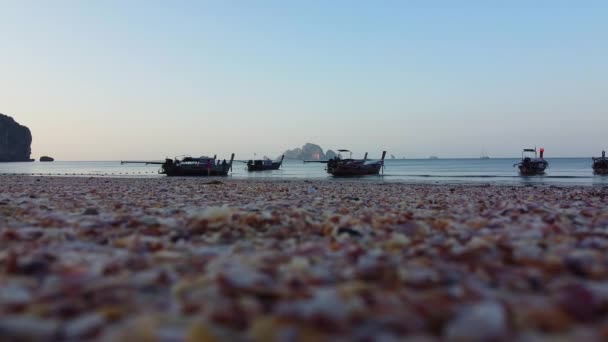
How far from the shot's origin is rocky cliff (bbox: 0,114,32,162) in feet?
546

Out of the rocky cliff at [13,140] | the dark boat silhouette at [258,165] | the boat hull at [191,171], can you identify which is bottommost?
the boat hull at [191,171]

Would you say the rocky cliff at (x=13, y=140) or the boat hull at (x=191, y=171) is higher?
the rocky cliff at (x=13, y=140)

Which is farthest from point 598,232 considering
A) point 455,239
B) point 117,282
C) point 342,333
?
point 117,282

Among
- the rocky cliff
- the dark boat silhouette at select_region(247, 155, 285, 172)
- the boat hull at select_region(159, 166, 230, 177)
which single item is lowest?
the boat hull at select_region(159, 166, 230, 177)

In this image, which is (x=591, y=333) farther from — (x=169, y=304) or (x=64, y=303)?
(x=64, y=303)

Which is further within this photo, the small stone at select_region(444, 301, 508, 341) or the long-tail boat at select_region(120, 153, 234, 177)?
the long-tail boat at select_region(120, 153, 234, 177)

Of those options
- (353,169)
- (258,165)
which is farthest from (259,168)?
(353,169)

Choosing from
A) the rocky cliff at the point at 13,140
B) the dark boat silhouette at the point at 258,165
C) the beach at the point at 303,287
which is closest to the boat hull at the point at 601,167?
the dark boat silhouette at the point at 258,165

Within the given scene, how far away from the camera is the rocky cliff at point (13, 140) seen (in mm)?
166325

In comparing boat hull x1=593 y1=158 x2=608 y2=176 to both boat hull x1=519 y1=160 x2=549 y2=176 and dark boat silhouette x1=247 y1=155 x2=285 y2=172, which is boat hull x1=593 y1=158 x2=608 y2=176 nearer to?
boat hull x1=519 y1=160 x2=549 y2=176

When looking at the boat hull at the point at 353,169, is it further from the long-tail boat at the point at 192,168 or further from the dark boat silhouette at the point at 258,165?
the dark boat silhouette at the point at 258,165

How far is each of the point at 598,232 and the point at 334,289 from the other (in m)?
3.16

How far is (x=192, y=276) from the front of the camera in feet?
7.32

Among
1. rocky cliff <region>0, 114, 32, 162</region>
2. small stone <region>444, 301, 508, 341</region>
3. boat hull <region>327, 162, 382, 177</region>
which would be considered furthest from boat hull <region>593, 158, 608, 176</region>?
rocky cliff <region>0, 114, 32, 162</region>
